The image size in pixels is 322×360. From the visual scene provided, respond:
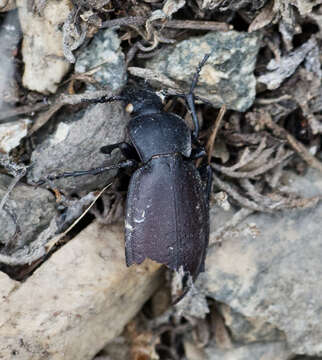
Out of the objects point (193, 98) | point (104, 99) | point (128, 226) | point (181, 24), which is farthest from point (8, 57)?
point (128, 226)

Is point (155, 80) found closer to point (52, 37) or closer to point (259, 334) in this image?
point (52, 37)

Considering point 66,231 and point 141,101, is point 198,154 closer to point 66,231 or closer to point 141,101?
point 141,101

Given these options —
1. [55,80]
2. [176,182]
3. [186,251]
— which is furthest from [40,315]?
[55,80]

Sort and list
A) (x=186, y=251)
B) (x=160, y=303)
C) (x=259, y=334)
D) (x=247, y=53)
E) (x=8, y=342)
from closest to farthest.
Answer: (x=8, y=342)
(x=186, y=251)
(x=247, y=53)
(x=259, y=334)
(x=160, y=303)

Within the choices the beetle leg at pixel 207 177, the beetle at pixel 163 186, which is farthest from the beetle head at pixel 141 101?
the beetle leg at pixel 207 177

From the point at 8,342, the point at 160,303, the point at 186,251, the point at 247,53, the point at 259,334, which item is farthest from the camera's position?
the point at 160,303

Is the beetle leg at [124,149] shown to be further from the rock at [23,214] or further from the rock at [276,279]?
the rock at [276,279]
